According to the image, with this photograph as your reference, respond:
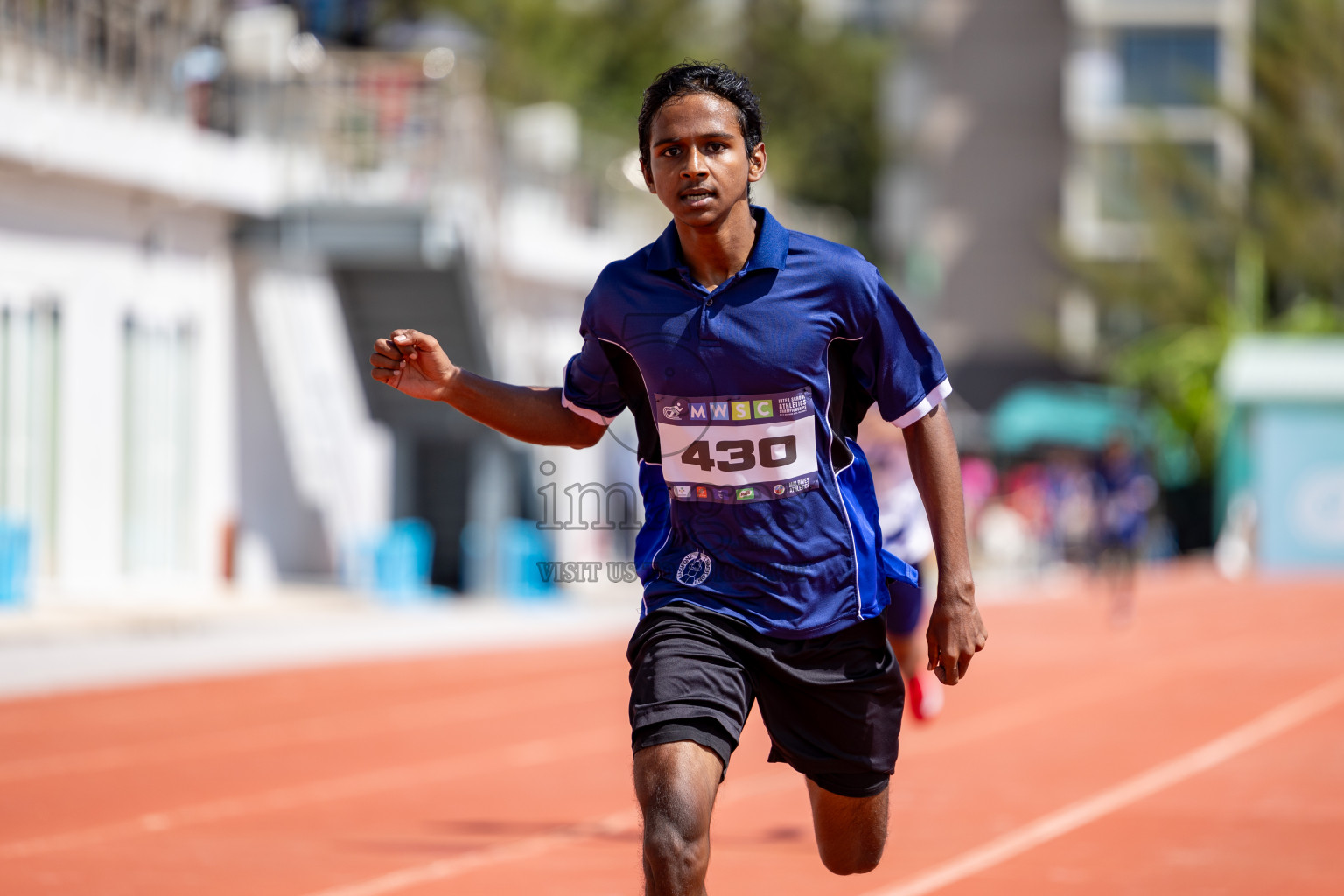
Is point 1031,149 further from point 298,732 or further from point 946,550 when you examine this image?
point 946,550

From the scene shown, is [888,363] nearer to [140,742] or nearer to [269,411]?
[140,742]

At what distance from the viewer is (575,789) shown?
1017 cm

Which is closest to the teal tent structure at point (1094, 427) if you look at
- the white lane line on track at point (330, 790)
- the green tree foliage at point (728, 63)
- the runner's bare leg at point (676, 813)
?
the green tree foliage at point (728, 63)

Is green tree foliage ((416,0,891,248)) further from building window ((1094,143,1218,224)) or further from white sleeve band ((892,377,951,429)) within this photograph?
white sleeve band ((892,377,951,429))

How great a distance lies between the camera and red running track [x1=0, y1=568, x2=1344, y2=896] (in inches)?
301

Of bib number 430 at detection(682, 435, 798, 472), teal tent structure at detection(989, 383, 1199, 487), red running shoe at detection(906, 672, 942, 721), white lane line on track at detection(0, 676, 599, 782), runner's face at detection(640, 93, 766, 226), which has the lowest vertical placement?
white lane line on track at detection(0, 676, 599, 782)

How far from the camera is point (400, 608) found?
73.7 feet

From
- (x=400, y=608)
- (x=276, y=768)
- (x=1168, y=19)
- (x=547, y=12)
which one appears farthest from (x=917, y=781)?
(x=1168, y=19)

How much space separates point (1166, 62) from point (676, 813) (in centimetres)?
5209

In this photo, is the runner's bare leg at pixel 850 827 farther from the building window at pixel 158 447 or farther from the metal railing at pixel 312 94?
the building window at pixel 158 447

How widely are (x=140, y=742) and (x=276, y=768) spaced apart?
1.50 m

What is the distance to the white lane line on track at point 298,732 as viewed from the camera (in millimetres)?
11195

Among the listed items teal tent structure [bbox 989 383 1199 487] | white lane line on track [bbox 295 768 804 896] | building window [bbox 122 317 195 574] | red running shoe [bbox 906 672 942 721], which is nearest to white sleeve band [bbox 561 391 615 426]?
white lane line on track [bbox 295 768 804 896]

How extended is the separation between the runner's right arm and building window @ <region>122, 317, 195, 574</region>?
17596 millimetres
